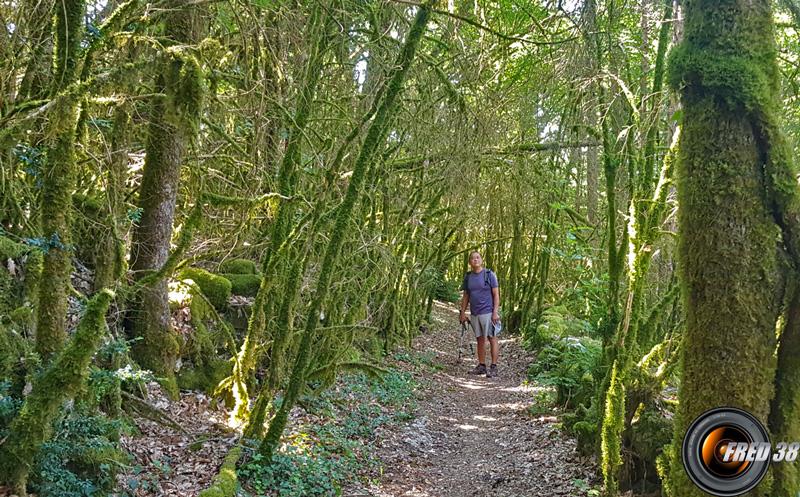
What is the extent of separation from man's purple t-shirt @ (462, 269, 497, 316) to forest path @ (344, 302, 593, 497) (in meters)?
1.45

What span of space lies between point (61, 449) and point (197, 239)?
4.61 metres

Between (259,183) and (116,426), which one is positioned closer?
(116,426)

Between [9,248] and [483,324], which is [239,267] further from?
[483,324]

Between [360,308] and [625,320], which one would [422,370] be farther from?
[625,320]

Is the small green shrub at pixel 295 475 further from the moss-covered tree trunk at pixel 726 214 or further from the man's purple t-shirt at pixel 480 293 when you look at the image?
the man's purple t-shirt at pixel 480 293

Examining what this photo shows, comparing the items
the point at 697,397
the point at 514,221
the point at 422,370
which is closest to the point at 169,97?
the point at 697,397

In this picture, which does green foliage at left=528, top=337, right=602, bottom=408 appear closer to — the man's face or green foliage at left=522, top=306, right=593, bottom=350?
green foliage at left=522, top=306, right=593, bottom=350

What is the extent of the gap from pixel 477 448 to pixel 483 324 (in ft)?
12.5

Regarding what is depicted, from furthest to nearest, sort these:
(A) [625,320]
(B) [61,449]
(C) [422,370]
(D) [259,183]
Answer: (C) [422,370] → (D) [259,183] → (A) [625,320] → (B) [61,449]

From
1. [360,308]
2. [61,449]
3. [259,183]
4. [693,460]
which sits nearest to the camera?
[693,460]

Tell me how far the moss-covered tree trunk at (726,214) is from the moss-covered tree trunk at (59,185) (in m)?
3.49

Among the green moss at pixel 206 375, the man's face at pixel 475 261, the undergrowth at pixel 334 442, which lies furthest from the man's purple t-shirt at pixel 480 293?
the green moss at pixel 206 375

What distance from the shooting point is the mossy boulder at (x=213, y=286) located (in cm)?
744

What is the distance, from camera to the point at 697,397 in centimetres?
283
